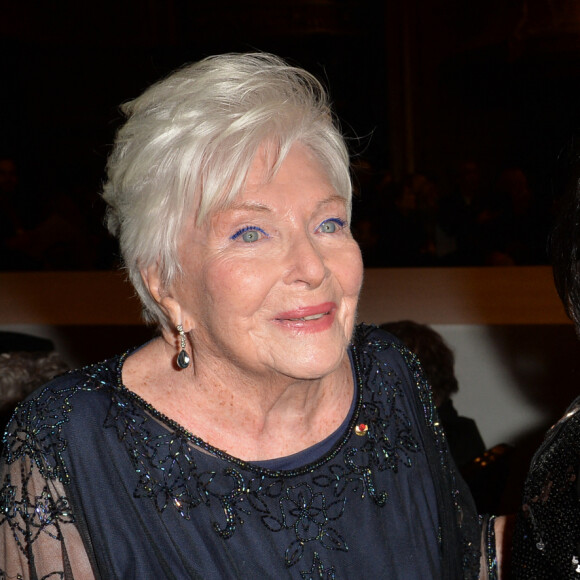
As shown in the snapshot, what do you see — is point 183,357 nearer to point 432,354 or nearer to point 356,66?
point 432,354

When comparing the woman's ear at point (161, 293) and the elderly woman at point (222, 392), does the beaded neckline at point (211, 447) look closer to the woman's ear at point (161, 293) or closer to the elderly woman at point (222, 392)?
the elderly woman at point (222, 392)

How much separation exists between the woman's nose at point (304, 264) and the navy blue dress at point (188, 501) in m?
0.41

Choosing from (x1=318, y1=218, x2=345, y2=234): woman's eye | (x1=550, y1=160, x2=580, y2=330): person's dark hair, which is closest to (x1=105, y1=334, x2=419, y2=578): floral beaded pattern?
(x1=318, y1=218, x2=345, y2=234): woman's eye

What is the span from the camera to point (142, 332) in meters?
3.80

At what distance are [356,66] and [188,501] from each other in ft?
37.2

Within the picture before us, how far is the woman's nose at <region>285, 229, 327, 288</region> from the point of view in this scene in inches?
59.2

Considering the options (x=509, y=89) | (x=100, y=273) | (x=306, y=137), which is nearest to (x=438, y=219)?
(x=100, y=273)

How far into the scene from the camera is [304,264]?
1.51 m

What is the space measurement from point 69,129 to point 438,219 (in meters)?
7.45

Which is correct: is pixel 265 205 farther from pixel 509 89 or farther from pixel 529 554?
pixel 509 89

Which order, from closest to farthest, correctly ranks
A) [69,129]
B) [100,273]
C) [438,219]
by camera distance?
[100,273], [438,219], [69,129]

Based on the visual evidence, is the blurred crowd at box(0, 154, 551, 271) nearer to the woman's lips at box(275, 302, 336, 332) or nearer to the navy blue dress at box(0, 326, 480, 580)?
the navy blue dress at box(0, 326, 480, 580)

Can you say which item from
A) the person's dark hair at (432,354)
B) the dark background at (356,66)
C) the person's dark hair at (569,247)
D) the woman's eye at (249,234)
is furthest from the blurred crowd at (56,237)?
the person's dark hair at (569,247)

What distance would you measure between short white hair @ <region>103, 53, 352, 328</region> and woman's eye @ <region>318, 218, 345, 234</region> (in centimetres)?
9
